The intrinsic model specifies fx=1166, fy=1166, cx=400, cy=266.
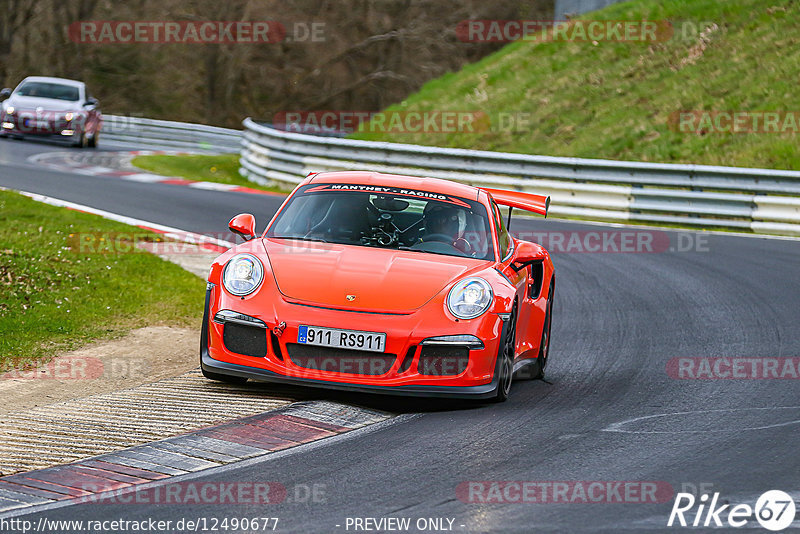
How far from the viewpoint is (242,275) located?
6.97 m

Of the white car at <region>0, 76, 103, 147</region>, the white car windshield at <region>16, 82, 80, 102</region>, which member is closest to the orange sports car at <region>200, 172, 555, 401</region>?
the white car at <region>0, 76, 103, 147</region>

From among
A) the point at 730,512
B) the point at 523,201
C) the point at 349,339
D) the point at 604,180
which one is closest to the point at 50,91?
the point at 604,180

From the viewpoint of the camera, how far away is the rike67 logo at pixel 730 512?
4.71 meters

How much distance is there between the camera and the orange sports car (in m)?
6.56

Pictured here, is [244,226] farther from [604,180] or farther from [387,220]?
[604,180]

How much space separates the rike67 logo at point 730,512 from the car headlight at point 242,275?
291cm

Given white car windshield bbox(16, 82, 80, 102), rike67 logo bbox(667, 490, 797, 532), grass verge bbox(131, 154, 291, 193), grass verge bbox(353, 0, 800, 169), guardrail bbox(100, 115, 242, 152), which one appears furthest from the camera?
guardrail bbox(100, 115, 242, 152)

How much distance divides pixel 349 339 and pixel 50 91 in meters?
22.6

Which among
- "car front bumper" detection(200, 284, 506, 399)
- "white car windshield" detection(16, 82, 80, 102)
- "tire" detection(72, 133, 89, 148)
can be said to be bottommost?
"car front bumper" detection(200, 284, 506, 399)

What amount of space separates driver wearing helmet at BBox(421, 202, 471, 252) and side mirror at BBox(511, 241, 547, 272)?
345mm

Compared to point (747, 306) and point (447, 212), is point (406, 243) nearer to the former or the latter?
point (447, 212)

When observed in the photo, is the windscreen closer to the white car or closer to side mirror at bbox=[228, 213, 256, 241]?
side mirror at bbox=[228, 213, 256, 241]

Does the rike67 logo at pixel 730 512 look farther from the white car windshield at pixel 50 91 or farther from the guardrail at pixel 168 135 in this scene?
the guardrail at pixel 168 135

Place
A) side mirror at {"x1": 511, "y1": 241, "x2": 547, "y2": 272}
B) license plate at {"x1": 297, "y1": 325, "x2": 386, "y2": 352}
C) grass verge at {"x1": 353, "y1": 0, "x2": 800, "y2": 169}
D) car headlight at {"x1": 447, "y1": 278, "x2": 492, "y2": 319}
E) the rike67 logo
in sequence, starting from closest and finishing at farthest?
the rike67 logo, license plate at {"x1": 297, "y1": 325, "x2": 386, "y2": 352}, car headlight at {"x1": 447, "y1": 278, "x2": 492, "y2": 319}, side mirror at {"x1": 511, "y1": 241, "x2": 547, "y2": 272}, grass verge at {"x1": 353, "y1": 0, "x2": 800, "y2": 169}
